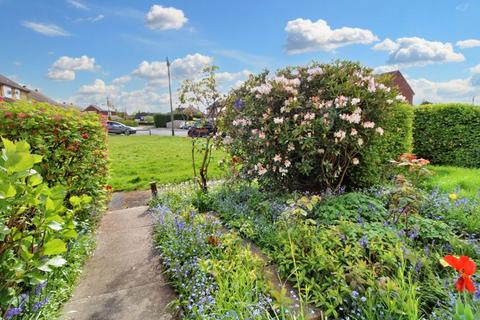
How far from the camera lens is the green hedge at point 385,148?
4.50 meters

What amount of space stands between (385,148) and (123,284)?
Answer: 15.7ft

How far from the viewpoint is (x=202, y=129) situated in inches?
221

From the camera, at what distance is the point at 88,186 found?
3664mm

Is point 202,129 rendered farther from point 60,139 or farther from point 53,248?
point 53,248

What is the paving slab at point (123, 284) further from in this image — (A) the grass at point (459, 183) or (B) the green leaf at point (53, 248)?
(A) the grass at point (459, 183)

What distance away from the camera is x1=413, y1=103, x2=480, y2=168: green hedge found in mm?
7086

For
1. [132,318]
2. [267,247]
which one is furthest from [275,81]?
[132,318]

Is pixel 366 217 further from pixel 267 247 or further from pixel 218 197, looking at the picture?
pixel 218 197

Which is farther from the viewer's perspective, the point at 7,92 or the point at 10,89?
the point at 10,89

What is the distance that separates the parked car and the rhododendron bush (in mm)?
783

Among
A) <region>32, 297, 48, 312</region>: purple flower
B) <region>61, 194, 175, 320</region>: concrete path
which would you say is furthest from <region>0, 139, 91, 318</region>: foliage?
<region>61, 194, 175, 320</region>: concrete path

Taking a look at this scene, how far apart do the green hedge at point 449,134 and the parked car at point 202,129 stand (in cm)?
578

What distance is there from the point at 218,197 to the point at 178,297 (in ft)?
7.93

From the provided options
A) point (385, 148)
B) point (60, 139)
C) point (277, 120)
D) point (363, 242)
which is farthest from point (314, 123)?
point (60, 139)
